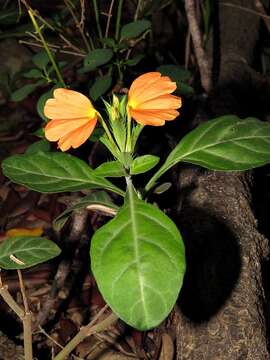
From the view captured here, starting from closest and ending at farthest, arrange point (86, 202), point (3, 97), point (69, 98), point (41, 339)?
point (69, 98)
point (86, 202)
point (41, 339)
point (3, 97)

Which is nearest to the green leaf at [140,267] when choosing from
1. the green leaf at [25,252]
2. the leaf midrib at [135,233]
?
the leaf midrib at [135,233]

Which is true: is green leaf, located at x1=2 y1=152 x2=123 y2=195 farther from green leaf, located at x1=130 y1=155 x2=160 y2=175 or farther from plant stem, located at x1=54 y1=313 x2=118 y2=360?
plant stem, located at x1=54 y1=313 x2=118 y2=360

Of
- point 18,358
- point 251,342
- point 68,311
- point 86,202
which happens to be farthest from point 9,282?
point 251,342

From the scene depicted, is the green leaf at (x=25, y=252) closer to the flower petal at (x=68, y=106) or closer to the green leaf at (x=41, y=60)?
the flower petal at (x=68, y=106)

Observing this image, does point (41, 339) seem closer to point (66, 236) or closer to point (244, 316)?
point (66, 236)

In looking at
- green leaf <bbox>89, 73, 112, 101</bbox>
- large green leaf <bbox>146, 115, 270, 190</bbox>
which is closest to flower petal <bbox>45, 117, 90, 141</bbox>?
large green leaf <bbox>146, 115, 270, 190</bbox>

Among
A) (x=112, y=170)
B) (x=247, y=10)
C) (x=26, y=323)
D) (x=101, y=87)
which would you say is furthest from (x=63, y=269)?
(x=247, y=10)
